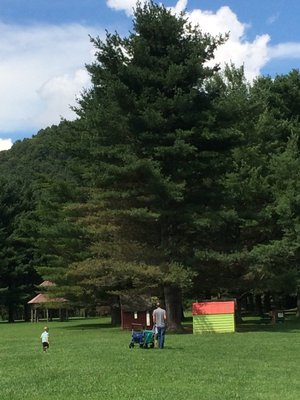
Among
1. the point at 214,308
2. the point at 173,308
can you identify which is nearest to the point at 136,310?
the point at 173,308

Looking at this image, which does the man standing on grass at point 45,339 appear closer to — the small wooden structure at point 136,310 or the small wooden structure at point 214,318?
the small wooden structure at point 214,318

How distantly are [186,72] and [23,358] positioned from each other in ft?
57.1

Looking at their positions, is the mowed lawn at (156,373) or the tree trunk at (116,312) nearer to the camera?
the mowed lawn at (156,373)

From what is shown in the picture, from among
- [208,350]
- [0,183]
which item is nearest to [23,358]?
[208,350]

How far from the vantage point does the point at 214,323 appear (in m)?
30.8

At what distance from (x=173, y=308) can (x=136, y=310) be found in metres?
5.16

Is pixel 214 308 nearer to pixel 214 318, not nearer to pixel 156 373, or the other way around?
pixel 214 318

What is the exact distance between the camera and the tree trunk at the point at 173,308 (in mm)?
31688

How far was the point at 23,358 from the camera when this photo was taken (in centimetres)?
1883

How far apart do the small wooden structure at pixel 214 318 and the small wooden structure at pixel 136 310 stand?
6316 mm

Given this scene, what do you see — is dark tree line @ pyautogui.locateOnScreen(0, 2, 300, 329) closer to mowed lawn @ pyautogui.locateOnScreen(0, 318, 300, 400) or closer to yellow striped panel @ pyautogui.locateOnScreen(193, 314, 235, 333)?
yellow striped panel @ pyautogui.locateOnScreen(193, 314, 235, 333)

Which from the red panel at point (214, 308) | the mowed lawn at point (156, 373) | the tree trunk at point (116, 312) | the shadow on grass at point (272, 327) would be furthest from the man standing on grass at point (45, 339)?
the tree trunk at point (116, 312)

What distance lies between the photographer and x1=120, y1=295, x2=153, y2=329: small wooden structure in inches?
1447

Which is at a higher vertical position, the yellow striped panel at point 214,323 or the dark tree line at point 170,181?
the dark tree line at point 170,181
